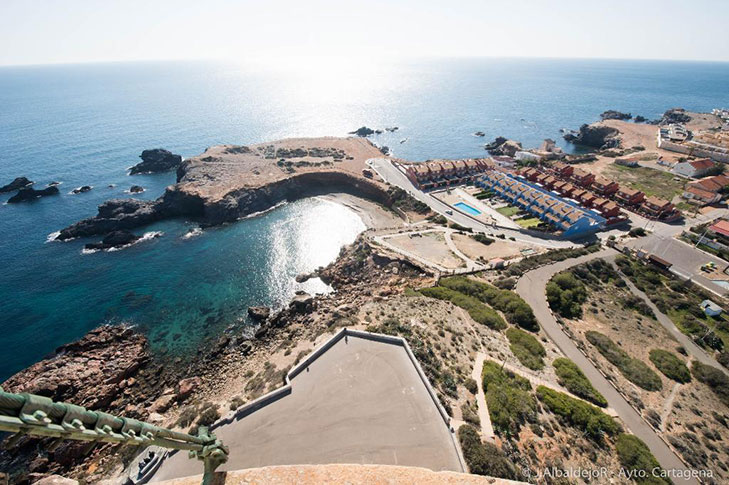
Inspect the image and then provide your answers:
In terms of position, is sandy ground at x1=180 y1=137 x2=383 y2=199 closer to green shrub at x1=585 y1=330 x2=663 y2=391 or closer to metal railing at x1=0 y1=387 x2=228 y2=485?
green shrub at x1=585 y1=330 x2=663 y2=391

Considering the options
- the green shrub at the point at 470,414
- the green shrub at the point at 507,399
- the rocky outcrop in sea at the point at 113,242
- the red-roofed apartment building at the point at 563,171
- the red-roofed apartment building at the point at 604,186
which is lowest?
the rocky outcrop in sea at the point at 113,242

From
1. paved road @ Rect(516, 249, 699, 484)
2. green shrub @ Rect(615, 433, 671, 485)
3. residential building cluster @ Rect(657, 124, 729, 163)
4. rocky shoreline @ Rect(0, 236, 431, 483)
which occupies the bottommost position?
rocky shoreline @ Rect(0, 236, 431, 483)

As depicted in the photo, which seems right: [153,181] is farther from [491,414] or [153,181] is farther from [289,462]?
[491,414]

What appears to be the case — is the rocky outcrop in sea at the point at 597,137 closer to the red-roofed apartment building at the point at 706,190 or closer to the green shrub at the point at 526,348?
the red-roofed apartment building at the point at 706,190

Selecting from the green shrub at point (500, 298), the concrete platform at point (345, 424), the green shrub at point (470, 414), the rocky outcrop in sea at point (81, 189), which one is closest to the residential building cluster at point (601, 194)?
the green shrub at point (500, 298)

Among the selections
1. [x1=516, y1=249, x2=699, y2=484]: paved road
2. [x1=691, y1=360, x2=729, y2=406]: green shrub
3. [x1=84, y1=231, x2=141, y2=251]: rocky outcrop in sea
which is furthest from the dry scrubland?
[x1=84, y1=231, x2=141, y2=251]: rocky outcrop in sea

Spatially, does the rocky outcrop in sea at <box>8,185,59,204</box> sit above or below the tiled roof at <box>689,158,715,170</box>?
below
